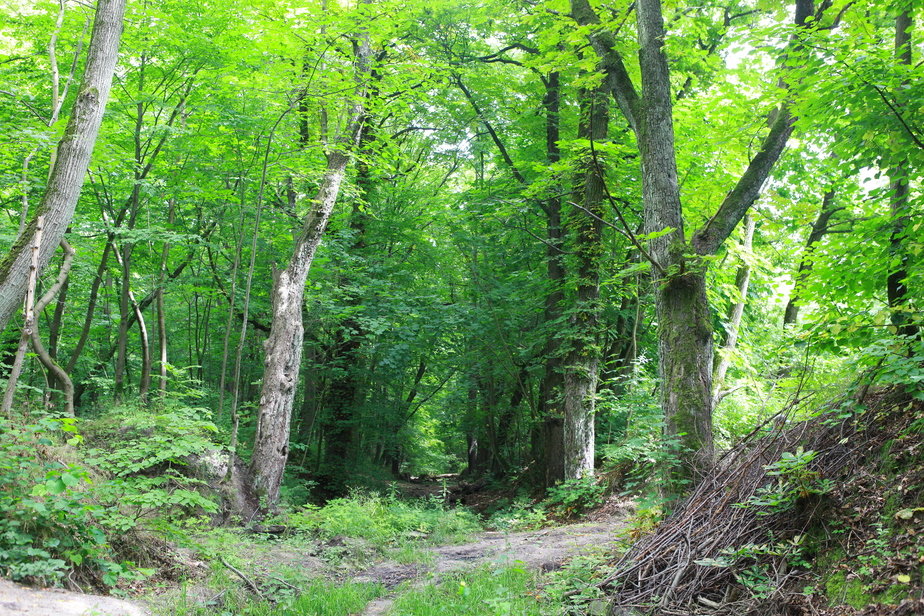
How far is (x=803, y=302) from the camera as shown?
18.2 feet

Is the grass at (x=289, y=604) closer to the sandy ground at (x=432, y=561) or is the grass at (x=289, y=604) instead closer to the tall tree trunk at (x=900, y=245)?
the sandy ground at (x=432, y=561)

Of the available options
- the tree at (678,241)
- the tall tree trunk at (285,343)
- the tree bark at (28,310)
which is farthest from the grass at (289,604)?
the tall tree trunk at (285,343)

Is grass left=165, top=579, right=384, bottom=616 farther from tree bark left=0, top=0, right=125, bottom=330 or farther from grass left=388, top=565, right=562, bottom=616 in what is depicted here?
tree bark left=0, top=0, right=125, bottom=330

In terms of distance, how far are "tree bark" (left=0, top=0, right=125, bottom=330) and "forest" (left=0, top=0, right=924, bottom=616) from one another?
3 centimetres

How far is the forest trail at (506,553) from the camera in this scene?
5.78 metres

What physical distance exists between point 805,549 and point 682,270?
2.52 meters

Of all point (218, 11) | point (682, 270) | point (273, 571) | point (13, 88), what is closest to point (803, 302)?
point (682, 270)

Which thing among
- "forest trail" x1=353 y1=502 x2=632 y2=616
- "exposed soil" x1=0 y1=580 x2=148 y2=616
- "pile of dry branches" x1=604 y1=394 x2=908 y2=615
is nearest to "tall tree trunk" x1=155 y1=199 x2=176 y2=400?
"forest trail" x1=353 y1=502 x2=632 y2=616

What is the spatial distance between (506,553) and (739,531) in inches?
118

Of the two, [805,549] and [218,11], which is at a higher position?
[218,11]

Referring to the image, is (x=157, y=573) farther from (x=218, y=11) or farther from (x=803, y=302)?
(x=218, y=11)

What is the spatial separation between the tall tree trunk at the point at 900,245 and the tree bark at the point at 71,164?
721cm

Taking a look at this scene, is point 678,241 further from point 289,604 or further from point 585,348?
point 289,604

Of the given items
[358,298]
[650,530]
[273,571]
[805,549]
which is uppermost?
[358,298]
